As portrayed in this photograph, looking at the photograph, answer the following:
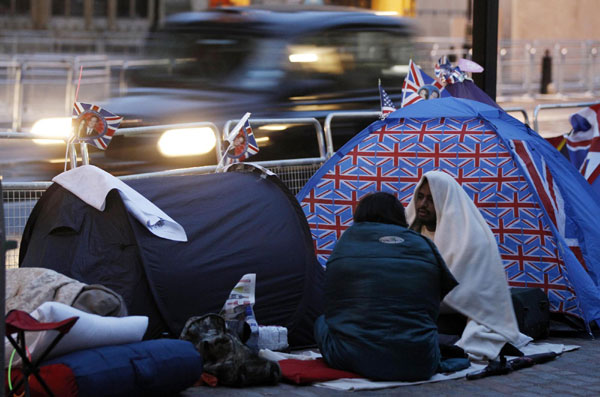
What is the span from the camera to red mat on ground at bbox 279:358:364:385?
579cm

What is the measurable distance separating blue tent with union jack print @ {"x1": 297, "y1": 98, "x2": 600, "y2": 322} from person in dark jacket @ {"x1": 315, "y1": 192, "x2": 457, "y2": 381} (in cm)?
176

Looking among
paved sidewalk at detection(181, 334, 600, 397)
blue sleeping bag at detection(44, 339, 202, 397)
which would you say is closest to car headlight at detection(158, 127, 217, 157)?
paved sidewalk at detection(181, 334, 600, 397)

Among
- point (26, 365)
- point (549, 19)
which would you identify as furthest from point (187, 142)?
point (549, 19)

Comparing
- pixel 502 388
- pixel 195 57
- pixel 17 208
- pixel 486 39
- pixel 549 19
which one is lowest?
pixel 502 388

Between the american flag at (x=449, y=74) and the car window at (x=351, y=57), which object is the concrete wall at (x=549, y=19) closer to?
the car window at (x=351, y=57)

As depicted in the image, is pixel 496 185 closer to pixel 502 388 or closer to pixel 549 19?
A: pixel 502 388

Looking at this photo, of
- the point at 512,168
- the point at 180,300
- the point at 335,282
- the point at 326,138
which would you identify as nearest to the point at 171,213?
the point at 180,300

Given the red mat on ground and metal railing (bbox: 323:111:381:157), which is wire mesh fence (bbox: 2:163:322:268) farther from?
metal railing (bbox: 323:111:381:157)

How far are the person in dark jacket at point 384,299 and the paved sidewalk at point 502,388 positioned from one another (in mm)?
162

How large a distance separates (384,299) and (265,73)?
501 centimetres

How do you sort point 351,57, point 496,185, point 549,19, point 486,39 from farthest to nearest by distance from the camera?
point 549,19, point 351,57, point 486,39, point 496,185

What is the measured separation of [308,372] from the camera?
5871 millimetres

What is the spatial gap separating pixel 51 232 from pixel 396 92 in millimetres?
5864

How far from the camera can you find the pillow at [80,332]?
16.7 feet
